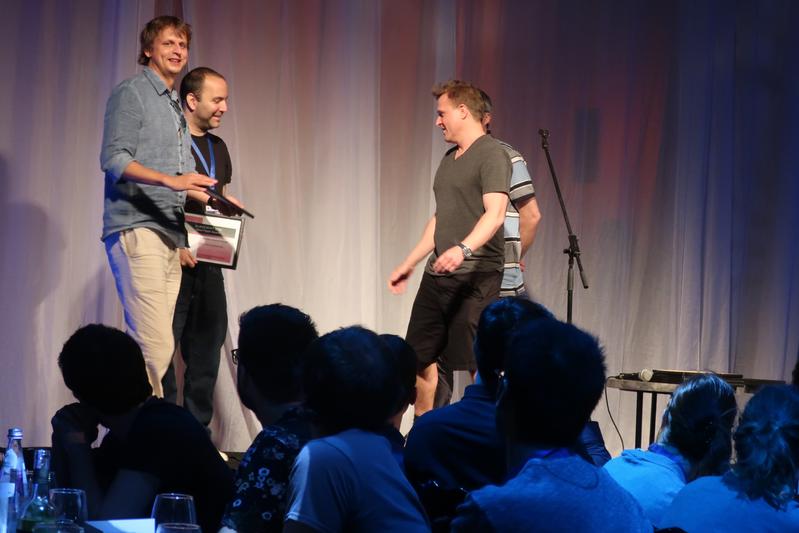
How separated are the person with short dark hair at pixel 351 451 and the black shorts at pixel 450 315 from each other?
263cm

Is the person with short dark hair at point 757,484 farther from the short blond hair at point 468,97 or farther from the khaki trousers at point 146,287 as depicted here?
the short blond hair at point 468,97

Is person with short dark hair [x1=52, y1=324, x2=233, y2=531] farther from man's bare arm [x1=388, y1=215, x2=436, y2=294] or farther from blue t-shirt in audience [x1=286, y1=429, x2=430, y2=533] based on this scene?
man's bare arm [x1=388, y1=215, x2=436, y2=294]

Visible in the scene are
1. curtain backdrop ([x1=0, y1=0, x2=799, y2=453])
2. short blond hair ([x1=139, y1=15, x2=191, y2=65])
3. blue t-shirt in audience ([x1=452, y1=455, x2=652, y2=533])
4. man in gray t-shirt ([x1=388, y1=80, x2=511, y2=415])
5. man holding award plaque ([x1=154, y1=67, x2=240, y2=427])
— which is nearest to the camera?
blue t-shirt in audience ([x1=452, y1=455, x2=652, y2=533])

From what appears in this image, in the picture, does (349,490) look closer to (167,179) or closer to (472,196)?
(167,179)

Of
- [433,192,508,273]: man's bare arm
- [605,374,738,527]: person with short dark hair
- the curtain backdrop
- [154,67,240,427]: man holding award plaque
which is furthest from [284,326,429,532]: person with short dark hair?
the curtain backdrop

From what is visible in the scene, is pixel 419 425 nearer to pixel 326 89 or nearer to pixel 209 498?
pixel 209 498

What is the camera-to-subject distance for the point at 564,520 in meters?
1.49

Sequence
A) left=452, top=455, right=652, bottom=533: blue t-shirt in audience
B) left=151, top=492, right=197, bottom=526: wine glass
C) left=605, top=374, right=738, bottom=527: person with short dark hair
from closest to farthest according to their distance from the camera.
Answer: left=452, top=455, right=652, bottom=533: blue t-shirt in audience < left=151, top=492, right=197, bottom=526: wine glass < left=605, top=374, right=738, bottom=527: person with short dark hair

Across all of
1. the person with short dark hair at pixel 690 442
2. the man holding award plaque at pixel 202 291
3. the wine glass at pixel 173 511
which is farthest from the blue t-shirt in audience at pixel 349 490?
the man holding award plaque at pixel 202 291

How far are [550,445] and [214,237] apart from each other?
283cm

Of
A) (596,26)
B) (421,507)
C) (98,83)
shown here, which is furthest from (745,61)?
(421,507)

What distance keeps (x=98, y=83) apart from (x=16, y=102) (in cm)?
38

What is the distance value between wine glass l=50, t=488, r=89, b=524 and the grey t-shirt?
291cm

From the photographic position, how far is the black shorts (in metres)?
4.49
